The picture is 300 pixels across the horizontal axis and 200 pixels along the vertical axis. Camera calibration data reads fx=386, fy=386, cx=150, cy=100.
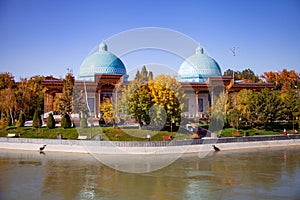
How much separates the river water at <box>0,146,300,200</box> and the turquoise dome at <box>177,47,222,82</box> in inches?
876

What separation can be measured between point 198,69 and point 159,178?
30.4m

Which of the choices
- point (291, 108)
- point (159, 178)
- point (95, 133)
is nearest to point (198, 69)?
point (291, 108)

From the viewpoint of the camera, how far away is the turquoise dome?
48.0m

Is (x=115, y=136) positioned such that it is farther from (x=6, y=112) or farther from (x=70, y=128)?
(x=6, y=112)

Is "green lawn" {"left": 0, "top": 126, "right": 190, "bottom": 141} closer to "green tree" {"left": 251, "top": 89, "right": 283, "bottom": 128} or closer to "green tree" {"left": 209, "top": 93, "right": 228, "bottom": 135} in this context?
"green tree" {"left": 209, "top": 93, "right": 228, "bottom": 135}

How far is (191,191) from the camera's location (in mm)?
16875

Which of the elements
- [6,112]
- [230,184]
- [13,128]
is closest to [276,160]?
[230,184]

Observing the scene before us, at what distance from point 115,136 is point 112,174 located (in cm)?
867

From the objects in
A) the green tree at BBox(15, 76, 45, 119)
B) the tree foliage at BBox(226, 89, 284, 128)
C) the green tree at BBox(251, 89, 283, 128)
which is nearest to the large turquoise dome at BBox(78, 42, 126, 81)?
the green tree at BBox(15, 76, 45, 119)

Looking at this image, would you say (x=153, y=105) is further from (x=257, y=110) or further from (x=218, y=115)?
(x=257, y=110)

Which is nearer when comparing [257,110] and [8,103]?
[257,110]

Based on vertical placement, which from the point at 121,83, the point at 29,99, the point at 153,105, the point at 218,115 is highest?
the point at 121,83

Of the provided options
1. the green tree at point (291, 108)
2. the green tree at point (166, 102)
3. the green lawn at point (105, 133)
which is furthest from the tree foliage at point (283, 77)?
the green tree at point (166, 102)

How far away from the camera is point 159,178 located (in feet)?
64.1
